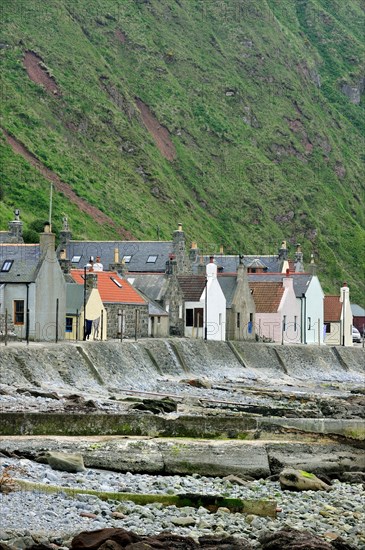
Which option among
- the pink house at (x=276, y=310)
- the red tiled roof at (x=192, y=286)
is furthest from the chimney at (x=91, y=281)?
the pink house at (x=276, y=310)

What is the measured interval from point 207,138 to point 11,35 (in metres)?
28.8

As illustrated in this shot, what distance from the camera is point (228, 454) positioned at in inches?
1243

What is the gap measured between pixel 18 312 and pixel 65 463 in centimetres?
3149

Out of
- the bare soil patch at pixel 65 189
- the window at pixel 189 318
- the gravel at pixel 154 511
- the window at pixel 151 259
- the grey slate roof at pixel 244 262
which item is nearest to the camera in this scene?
the gravel at pixel 154 511

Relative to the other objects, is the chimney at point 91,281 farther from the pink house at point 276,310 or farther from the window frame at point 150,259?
the window frame at point 150,259

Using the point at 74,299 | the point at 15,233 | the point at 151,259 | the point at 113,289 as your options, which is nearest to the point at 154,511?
the point at 74,299

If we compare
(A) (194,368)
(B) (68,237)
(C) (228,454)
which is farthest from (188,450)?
(B) (68,237)

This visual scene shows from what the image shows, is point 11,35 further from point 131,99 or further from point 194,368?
point 194,368

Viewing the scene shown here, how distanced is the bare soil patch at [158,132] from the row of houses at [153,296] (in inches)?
2343

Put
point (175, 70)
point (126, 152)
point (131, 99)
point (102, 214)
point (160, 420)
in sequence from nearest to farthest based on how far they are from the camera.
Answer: point (160, 420) < point (102, 214) < point (126, 152) < point (131, 99) < point (175, 70)

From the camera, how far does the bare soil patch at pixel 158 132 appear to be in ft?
550

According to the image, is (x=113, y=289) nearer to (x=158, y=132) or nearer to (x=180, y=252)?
(x=180, y=252)

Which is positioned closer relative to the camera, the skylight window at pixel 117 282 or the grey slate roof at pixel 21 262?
the grey slate roof at pixel 21 262

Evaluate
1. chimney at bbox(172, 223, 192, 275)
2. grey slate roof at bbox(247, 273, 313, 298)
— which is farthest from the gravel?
chimney at bbox(172, 223, 192, 275)
